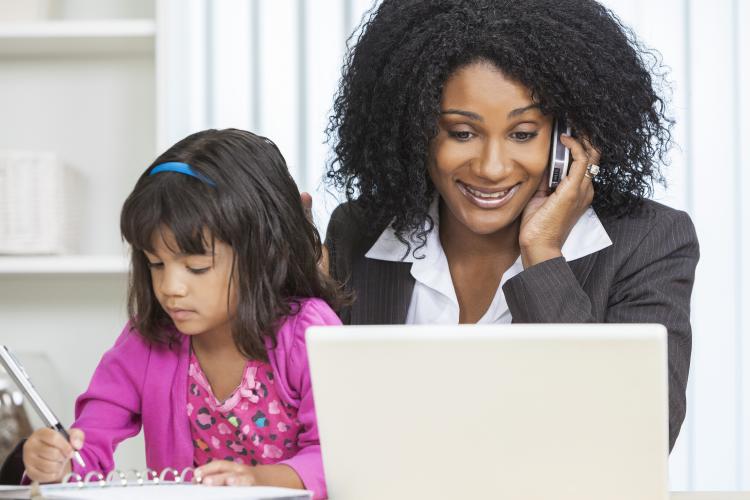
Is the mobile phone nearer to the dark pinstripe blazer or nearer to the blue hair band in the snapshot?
the dark pinstripe blazer

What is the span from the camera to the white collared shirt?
1631 mm

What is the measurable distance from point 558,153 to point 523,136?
7cm

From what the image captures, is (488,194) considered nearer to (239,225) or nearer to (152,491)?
(239,225)

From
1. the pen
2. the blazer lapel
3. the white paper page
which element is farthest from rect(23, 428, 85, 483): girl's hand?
the blazer lapel

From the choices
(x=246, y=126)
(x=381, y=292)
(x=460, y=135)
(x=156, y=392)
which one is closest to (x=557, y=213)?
(x=460, y=135)

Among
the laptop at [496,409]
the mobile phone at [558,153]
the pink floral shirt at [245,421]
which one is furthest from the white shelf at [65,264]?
the laptop at [496,409]

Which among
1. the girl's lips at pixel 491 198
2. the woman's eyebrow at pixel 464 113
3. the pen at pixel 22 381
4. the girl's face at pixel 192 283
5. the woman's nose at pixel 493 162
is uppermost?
the woman's eyebrow at pixel 464 113

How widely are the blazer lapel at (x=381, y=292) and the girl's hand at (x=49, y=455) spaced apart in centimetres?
66

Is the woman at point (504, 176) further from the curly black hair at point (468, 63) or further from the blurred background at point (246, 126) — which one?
the blurred background at point (246, 126)

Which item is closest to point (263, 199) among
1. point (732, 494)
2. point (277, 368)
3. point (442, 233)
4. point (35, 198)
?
point (277, 368)

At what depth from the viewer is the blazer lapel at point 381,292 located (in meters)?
1.70

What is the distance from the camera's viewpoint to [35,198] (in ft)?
6.97

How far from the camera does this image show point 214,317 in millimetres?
1330

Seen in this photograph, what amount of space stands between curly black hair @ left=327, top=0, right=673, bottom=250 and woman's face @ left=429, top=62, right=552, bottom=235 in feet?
0.07
